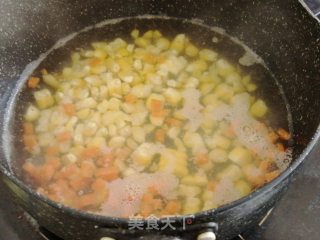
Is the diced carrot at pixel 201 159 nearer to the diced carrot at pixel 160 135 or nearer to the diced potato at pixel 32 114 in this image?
the diced carrot at pixel 160 135

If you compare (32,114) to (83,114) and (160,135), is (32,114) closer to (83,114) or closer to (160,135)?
(83,114)

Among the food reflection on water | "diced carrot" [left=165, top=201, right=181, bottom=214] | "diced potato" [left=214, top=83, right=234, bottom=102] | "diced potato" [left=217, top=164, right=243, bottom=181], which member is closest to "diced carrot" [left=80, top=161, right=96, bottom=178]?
the food reflection on water

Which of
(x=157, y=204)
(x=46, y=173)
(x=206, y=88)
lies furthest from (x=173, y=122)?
(x=46, y=173)

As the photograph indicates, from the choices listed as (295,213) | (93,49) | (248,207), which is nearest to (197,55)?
(93,49)

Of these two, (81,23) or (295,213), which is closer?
(295,213)

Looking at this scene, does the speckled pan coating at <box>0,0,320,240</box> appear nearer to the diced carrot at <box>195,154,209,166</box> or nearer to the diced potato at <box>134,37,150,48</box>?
the diced potato at <box>134,37,150,48</box>

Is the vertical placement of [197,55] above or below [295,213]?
above

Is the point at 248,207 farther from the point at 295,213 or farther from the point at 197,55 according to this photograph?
the point at 197,55
